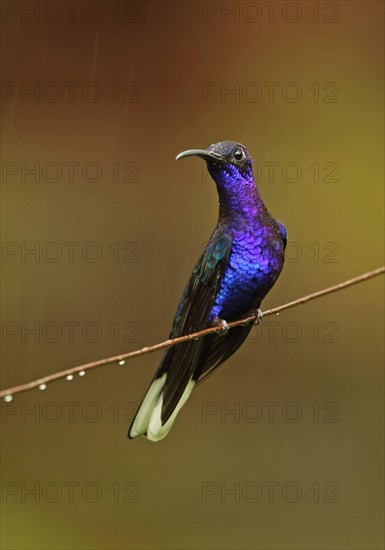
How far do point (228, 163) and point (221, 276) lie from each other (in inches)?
8.5

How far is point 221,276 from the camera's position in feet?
3.90

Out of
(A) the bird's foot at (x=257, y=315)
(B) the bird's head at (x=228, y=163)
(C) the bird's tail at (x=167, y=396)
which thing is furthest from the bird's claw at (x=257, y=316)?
(B) the bird's head at (x=228, y=163)

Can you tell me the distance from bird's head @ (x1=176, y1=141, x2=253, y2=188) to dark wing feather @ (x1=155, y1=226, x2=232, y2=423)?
10cm

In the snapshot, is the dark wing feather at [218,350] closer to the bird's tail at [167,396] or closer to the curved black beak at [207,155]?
the bird's tail at [167,396]

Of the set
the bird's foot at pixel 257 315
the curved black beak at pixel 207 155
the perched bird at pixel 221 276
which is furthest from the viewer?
the bird's foot at pixel 257 315

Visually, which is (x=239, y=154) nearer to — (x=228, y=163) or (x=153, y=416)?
(x=228, y=163)

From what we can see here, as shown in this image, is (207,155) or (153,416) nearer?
(207,155)

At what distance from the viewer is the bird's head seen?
1.06 m

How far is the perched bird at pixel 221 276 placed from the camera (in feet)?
3.66

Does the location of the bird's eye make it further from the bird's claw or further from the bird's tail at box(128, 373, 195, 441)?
the bird's tail at box(128, 373, 195, 441)

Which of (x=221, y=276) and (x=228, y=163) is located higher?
(x=228, y=163)

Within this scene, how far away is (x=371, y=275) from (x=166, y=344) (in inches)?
9.4

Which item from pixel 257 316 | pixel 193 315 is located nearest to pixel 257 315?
pixel 257 316

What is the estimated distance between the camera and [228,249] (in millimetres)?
1168
